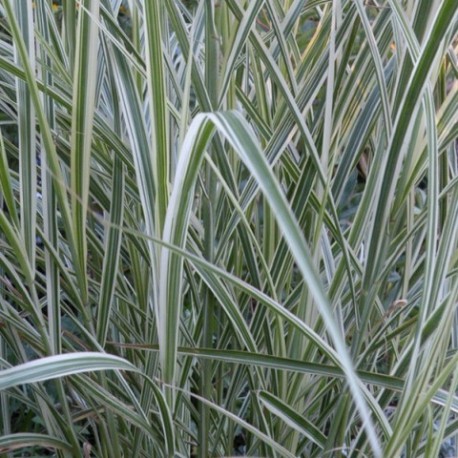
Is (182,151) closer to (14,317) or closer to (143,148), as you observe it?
(143,148)

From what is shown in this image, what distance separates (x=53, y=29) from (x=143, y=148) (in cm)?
31

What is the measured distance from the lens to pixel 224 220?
0.97m

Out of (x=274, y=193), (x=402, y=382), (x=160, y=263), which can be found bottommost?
(x=402, y=382)

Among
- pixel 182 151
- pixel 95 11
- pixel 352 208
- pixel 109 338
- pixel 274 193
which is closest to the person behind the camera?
pixel 274 193

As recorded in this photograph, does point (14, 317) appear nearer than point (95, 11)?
No

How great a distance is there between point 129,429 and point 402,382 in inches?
15.2

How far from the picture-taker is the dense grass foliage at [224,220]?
25.5 inches

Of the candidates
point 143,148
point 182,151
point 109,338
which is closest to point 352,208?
point 109,338

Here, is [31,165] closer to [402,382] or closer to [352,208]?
[402,382]

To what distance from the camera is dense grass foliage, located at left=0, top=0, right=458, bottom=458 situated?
65 centimetres

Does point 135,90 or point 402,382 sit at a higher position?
point 135,90

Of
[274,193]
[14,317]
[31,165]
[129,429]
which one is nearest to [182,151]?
[274,193]

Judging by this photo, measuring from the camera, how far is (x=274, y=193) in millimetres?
466

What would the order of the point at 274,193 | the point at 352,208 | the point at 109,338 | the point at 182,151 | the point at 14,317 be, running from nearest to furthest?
the point at 274,193 < the point at 182,151 < the point at 14,317 < the point at 109,338 < the point at 352,208
